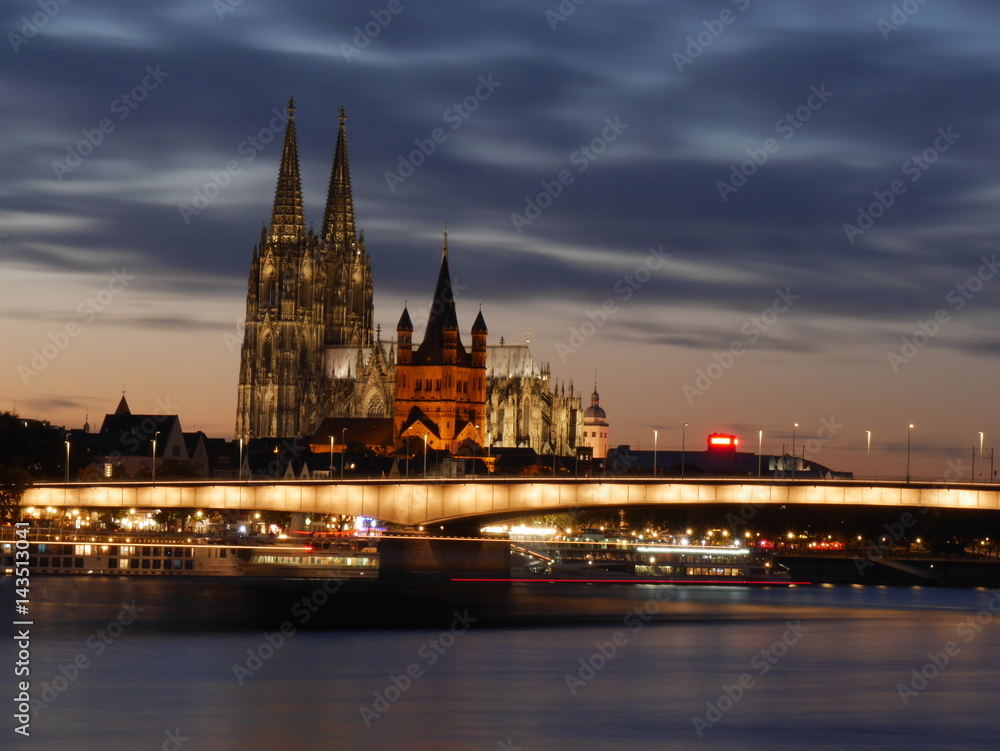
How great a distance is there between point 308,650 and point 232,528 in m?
82.7

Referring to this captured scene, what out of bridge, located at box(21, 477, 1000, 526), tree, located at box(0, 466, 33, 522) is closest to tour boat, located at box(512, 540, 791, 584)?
bridge, located at box(21, 477, 1000, 526)

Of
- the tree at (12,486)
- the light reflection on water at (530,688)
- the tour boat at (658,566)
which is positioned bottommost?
the tour boat at (658,566)

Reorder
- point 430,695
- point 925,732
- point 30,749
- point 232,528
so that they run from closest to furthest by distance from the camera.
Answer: point 30,749
point 925,732
point 430,695
point 232,528

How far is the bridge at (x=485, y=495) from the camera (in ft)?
336

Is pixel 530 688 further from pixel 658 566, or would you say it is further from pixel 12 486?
pixel 658 566

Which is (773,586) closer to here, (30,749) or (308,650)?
(308,650)

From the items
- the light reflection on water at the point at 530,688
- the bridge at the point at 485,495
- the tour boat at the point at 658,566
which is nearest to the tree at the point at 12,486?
the bridge at the point at 485,495

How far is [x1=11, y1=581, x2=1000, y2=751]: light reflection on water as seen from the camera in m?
53.7

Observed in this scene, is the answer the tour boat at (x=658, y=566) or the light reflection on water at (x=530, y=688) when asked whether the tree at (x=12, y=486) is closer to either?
the tour boat at (x=658, y=566)

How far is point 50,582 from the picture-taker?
106m

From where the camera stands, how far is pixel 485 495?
113500 millimetres

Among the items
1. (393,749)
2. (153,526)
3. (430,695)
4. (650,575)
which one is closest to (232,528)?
(153,526)

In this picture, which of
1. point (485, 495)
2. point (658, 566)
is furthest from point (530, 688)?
point (658, 566)

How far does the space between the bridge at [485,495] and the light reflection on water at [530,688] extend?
1052cm
